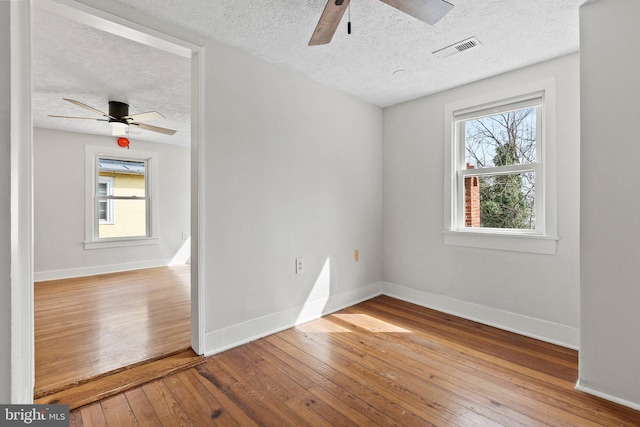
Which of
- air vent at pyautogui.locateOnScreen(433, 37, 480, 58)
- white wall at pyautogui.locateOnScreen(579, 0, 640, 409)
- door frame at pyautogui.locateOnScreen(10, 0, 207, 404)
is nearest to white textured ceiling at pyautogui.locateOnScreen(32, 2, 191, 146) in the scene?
door frame at pyautogui.locateOnScreen(10, 0, 207, 404)

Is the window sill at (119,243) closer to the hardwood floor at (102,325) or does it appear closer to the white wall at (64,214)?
the white wall at (64,214)

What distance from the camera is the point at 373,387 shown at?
1.93 meters

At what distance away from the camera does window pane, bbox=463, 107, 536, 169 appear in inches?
110

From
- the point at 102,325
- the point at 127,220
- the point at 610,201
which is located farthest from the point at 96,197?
the point at 610,201

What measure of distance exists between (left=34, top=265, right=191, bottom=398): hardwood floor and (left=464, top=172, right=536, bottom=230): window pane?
10.0ft

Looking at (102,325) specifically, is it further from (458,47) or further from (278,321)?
(458,47)

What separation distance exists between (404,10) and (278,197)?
1.73m

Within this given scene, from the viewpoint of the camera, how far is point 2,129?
0.99 meters

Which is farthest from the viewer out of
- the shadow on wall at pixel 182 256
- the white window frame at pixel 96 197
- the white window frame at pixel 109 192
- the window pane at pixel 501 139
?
the shadow on wall at pixel 182 256

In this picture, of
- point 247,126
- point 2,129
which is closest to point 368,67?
point 247,126

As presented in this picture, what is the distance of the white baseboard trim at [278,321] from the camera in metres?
2.38

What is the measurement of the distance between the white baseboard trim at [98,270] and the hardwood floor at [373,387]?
408cm

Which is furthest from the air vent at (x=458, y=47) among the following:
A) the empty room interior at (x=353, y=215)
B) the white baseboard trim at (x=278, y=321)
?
the white baseboard trim at (x=278, y=321)

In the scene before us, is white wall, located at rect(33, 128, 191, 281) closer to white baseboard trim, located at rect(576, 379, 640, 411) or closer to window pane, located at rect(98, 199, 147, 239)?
window pane, located at rect(98, 199, 147, 239)
